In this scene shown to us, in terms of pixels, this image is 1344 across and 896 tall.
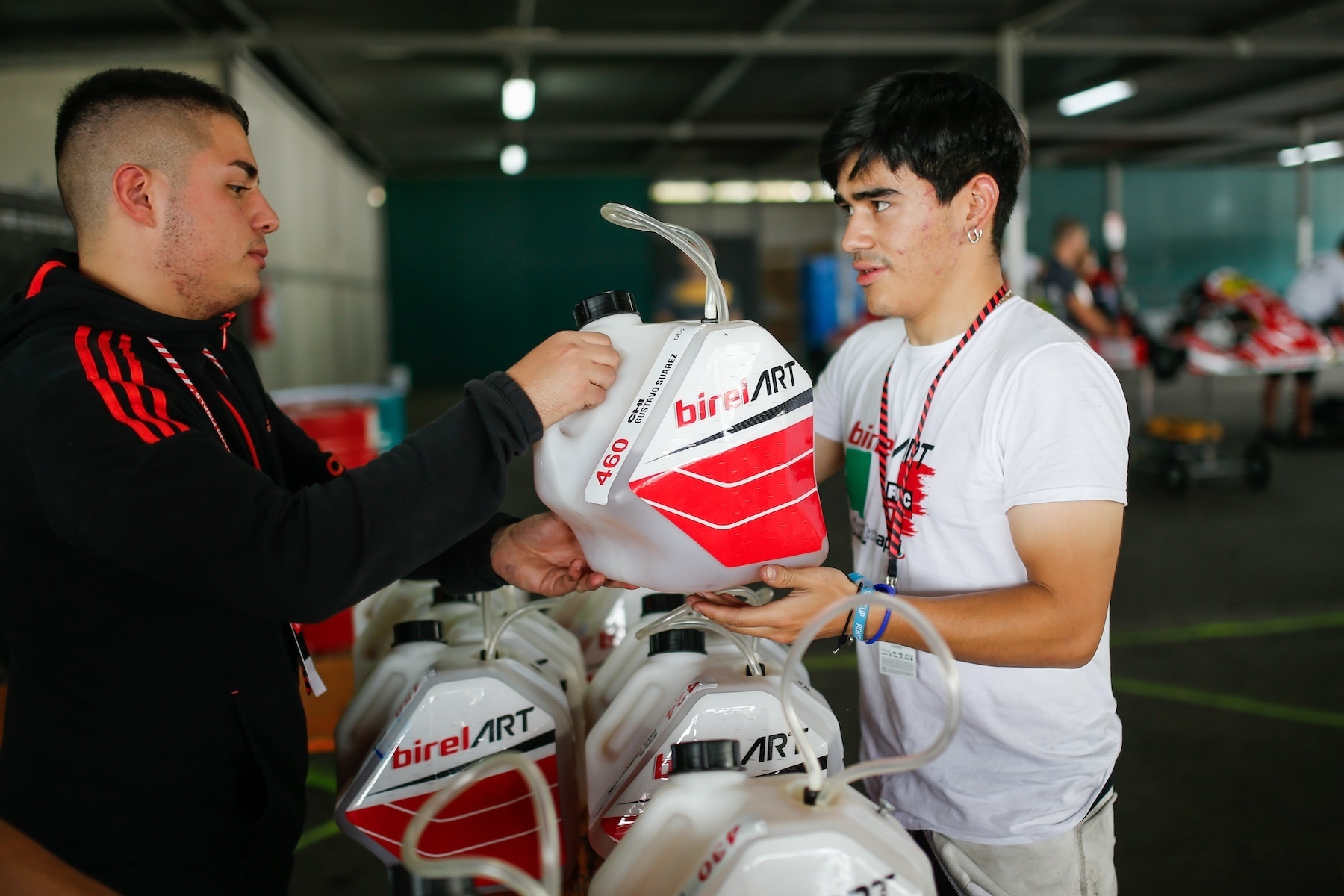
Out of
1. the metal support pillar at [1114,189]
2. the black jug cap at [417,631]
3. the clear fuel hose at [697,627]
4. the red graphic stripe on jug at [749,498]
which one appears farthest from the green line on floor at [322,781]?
the metal support pillar at [1114,189]

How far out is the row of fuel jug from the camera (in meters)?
0.85

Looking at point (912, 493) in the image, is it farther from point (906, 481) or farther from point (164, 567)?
point (164, 567)

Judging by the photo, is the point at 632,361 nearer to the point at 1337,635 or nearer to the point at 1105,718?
the point at 1105,718

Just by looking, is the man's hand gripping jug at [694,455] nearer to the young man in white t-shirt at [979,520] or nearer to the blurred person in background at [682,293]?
the young man in white t-shirt at [979,520]

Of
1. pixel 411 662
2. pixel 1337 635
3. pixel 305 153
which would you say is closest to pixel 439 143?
pixel 305 153

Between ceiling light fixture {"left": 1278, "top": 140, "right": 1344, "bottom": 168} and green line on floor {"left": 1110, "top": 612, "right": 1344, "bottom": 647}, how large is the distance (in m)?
14.3

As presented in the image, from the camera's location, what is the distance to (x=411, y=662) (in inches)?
62.1

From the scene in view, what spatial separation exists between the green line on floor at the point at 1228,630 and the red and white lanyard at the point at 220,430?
367 centimetres

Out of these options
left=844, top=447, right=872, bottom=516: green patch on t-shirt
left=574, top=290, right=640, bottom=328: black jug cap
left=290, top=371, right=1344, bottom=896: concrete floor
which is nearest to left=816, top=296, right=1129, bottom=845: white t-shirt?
left=844, top=447, right=872, bottom=516: green patch on t-shirt

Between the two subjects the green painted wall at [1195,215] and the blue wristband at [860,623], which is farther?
the green painted wall at [1195,215]

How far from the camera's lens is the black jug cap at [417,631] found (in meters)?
1.61

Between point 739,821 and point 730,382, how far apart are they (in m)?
0.48

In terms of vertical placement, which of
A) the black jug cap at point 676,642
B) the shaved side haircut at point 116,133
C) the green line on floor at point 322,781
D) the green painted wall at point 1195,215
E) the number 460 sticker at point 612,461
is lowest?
the green line on floor at point 322,781

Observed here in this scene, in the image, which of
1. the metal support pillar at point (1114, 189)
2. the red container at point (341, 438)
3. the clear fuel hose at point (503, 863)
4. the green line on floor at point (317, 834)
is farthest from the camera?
the metal support pillar at point (1114, 189)
